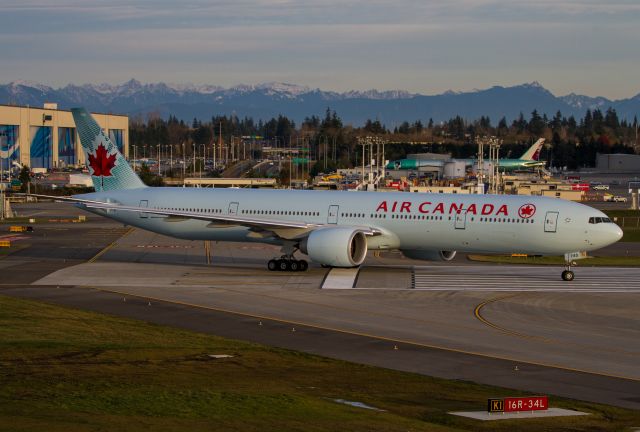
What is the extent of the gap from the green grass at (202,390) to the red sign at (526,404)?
2.28 ft

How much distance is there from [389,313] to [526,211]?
1221cm

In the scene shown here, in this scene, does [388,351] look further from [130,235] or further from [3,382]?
[130,235]

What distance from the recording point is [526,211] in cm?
4719

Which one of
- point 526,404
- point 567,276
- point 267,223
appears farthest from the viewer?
point 267,223

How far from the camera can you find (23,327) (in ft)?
109

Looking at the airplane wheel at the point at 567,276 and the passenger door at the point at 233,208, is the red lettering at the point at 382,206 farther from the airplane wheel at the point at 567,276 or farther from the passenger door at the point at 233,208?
the airplane wheel at the point at 567,276

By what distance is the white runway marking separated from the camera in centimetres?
4534

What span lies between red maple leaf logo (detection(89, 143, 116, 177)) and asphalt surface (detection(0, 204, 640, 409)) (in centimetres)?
518

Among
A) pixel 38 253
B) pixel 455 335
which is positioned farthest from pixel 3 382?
pixel 38 253

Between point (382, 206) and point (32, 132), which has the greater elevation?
point (32, 132)

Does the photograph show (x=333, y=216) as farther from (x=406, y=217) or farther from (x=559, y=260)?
(x=559, y=260)

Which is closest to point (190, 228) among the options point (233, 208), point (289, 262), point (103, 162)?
point (233, 208)

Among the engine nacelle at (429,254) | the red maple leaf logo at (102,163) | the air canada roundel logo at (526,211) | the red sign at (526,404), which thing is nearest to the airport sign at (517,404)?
the red sign at (526,404)

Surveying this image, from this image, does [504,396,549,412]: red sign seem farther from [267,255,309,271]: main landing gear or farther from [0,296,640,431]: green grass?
[267,255,309,271]: main landing gear
